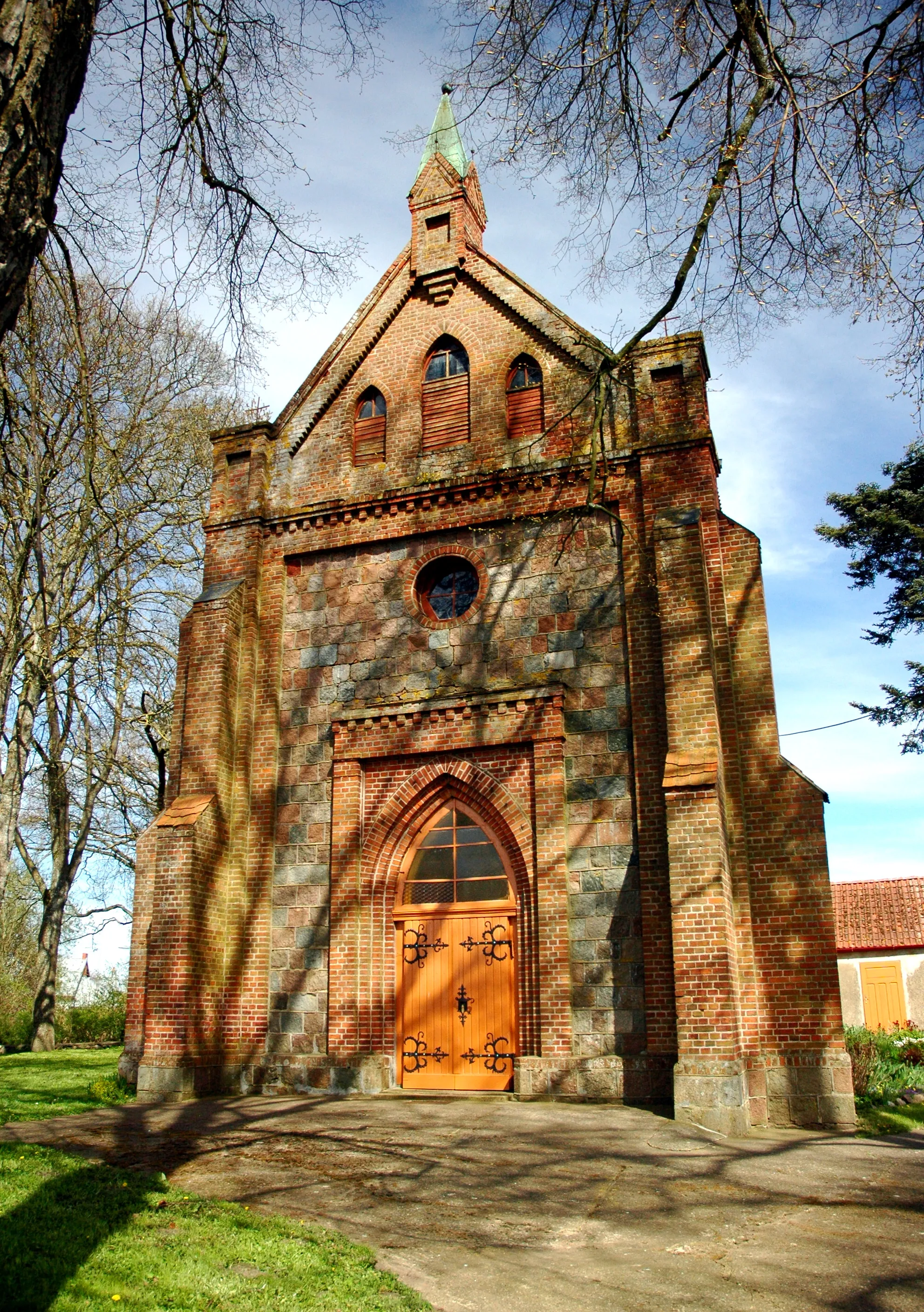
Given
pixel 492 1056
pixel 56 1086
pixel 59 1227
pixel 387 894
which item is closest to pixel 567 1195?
pixel 59 1227

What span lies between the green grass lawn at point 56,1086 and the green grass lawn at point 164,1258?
4.22 metres

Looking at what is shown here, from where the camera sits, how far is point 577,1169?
8.01 metres

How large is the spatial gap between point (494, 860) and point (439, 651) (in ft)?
8.94

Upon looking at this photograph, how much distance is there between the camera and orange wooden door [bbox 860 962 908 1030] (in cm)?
2667

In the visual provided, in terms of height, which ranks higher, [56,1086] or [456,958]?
[456,958]

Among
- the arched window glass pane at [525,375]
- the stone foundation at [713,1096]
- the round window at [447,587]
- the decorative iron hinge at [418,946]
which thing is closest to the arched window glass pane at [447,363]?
A: the arched window glass pane at [525,375]

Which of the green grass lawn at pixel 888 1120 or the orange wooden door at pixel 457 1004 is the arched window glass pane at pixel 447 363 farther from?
the green grass lawn at pixel 888 1120

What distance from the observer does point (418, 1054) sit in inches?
488

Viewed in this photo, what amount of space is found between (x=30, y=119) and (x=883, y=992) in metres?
28.2

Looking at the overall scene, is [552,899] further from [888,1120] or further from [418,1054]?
[888,1120]

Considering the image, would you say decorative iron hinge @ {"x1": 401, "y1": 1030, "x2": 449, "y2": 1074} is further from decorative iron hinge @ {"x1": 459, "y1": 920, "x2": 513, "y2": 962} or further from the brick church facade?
decorative iron hinge @ {"x1": 459, "y1": 920, "x2": 513, "y2": 962}

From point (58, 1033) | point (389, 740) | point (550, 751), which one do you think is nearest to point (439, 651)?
point (389, 740)

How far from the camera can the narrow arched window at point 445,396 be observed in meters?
14.4

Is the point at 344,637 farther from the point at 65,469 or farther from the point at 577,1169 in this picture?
the point at 65,469
